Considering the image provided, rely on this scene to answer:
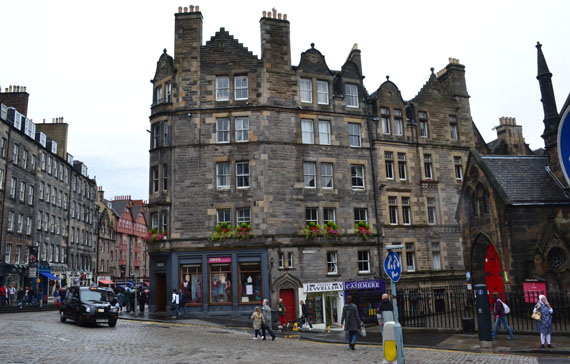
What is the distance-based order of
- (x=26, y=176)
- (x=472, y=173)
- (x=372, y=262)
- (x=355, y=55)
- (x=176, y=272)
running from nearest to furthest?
(x=472, y=173), (x=176, y=272), (x=372, y=262), (x=355, y=55), (x=26, y=176)

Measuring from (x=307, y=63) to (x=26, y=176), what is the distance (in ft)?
105

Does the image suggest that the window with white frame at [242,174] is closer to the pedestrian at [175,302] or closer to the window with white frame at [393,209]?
the pedestrian at [175,302]

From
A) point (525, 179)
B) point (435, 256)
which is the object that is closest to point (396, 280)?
point (525, 179)

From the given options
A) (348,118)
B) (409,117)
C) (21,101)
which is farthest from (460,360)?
(21,101)

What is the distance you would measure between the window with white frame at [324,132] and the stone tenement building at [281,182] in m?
0.11

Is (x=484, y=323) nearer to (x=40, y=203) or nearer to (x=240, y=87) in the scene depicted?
(x=240, y=87)

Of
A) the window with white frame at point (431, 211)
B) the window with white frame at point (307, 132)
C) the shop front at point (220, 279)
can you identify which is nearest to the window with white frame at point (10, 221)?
the shop front at point (220, 279)

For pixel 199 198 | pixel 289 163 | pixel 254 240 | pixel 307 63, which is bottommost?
pixel 254 240

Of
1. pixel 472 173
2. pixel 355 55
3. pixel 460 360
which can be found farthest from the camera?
pixel 355 55

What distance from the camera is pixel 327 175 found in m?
33.9

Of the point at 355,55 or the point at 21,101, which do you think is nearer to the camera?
the point at 355,55

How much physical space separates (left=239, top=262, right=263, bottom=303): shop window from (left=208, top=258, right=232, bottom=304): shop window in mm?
782

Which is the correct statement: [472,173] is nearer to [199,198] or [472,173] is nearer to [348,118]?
[348,118]

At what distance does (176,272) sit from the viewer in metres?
A: 30.6
